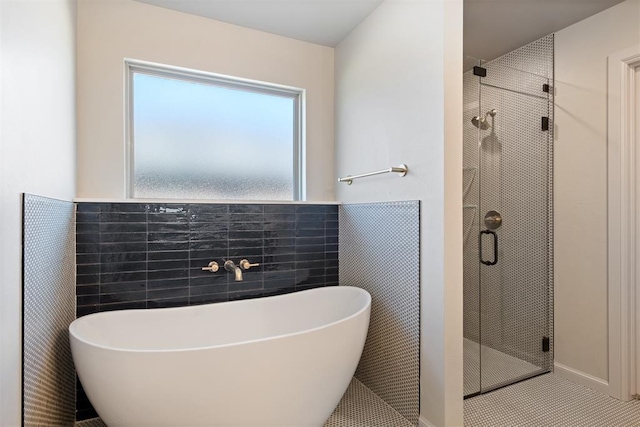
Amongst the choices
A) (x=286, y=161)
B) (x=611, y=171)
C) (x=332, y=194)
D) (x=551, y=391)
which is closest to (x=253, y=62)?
(x=286, y=161)

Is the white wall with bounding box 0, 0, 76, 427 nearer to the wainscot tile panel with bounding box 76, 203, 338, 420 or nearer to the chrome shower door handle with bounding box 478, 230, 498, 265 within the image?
the wainscot tile panel with bounding box 76, 203, 338, 420

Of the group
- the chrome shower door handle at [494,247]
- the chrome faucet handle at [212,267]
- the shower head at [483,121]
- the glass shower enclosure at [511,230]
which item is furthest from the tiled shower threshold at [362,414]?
the shower head at [483,121]

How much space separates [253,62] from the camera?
2436 mm

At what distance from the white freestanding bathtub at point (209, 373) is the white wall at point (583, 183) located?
156 cm

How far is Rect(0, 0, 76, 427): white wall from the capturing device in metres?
0.98

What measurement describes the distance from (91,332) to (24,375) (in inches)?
20.4

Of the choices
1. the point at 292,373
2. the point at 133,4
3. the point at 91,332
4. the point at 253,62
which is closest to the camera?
the point at 292,373

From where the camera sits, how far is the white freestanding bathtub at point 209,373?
1.30 m

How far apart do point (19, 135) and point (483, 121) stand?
2427 mm

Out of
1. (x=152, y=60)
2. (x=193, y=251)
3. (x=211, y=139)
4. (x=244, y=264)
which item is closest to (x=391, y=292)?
(x=244, y=264)

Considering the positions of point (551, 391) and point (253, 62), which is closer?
point (551, 391)

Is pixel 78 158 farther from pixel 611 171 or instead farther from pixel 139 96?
pixel 611 171

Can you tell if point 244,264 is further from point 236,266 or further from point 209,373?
point 209,373

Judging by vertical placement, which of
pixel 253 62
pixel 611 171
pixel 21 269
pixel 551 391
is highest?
pixel 253 62
